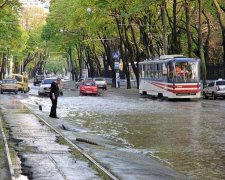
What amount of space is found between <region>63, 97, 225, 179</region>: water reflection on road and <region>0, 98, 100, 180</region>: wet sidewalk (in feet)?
6.55

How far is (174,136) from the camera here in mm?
18516

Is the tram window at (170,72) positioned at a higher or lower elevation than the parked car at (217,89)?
higher

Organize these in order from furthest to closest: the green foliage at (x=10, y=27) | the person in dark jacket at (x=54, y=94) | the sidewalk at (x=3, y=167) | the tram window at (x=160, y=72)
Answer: the green foliage at (x=10, y=27), the tram window at (x=160, y=72), the person in dark jacket at (x=54, y=94), the sidewalk at (x=3, y=167)

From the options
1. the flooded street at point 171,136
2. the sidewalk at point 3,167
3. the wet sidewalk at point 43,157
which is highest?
the sidewalk at point 3,167

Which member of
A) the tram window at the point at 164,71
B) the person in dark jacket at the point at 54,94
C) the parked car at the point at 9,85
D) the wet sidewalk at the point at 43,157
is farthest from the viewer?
the parked car at the point at 9,85

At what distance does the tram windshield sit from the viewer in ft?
137

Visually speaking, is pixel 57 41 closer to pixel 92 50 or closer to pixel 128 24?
pixel 92 50

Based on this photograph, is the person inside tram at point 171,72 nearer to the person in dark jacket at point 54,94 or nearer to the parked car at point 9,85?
the person in dark jacket at point 54,94

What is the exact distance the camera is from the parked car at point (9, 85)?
59438 mm

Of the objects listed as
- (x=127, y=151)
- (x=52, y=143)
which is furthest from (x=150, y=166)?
(x=52, y=143)

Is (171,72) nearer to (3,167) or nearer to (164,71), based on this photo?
(164,71)

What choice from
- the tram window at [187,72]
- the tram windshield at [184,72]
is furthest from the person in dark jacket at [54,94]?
the tram window at [187,72]

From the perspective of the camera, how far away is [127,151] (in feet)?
50.7

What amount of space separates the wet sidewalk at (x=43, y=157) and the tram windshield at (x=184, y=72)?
71.6 ft
